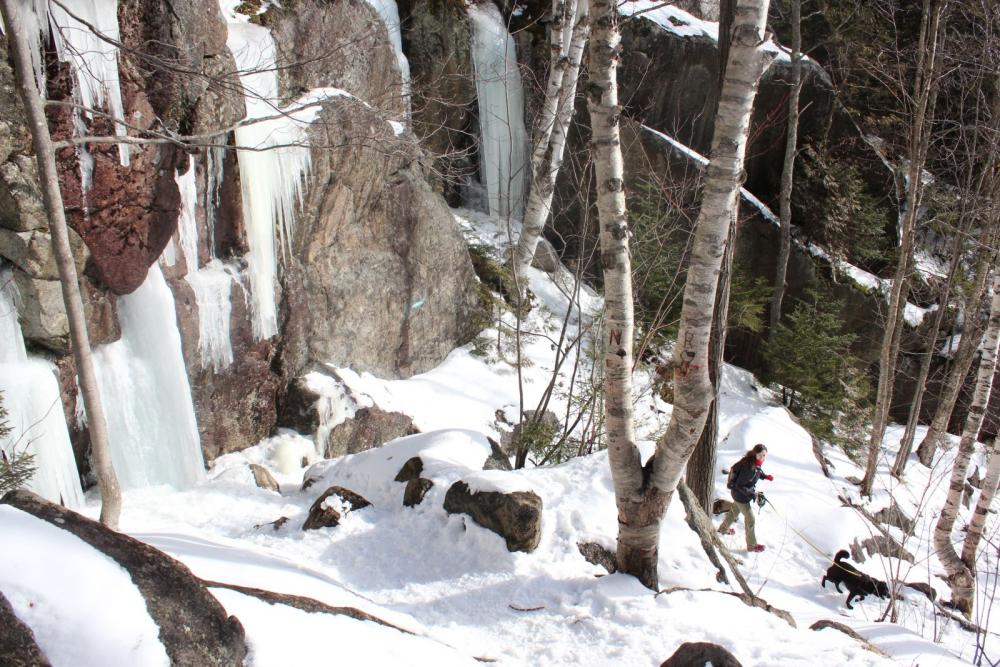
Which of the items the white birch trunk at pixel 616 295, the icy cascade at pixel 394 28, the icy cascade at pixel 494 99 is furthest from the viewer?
the icy cascade at pixel 494 99

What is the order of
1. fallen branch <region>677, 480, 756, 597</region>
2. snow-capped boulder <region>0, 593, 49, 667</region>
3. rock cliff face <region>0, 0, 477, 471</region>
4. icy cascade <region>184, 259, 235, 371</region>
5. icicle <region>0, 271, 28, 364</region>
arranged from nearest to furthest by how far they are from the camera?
snow-capped boulder <region>0, 593, 49, 667</region> → fallen branch <region>677, 480, 756, 597</region> → icicle <region>0, 271, 28, 364</region> → rock cliff face <region>0, 0, 477, 471</region> → icy cascade <region>184, 259, 235, 371</region>

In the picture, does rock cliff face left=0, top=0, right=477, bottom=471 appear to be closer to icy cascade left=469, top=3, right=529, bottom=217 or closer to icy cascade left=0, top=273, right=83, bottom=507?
icy cascade left=0, top=273, right=83, bottom=507

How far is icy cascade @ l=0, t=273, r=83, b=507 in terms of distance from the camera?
5.04 metres

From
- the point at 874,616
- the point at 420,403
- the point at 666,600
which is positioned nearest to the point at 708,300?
the point at 666,600

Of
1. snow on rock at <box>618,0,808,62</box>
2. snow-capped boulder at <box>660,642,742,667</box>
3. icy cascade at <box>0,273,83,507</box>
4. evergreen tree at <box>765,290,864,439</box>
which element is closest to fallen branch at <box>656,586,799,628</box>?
snow-capped boulder at <box>660,642,742,667</box>

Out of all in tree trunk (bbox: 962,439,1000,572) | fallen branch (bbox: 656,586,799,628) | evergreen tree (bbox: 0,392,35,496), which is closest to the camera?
fallen branch (bbox: 656,586,799,628)

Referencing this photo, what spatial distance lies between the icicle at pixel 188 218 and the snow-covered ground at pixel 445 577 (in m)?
2.14

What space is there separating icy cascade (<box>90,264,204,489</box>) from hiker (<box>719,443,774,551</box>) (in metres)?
5.19

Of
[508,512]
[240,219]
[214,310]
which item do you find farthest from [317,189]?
[508,512]

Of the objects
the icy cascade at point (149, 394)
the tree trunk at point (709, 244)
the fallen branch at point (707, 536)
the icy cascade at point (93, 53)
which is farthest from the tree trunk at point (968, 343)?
the icy cascade at point (93, 53)

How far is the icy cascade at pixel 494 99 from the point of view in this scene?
12172mm

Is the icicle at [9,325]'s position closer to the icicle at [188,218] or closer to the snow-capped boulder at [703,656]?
the icicle at [188,218]

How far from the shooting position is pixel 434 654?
8.80ft

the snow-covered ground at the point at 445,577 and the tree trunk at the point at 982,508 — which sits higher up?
the snow-covered ground at the point at 445,577
